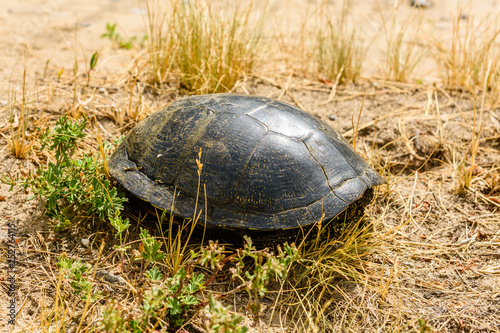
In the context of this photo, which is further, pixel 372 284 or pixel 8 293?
pixel 372 284

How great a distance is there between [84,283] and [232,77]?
8.79 feet

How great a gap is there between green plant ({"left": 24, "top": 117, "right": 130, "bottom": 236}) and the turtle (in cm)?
17

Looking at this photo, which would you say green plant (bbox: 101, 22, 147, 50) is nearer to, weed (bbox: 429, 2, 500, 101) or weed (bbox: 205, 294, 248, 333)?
weed (bbox: 429, 2, 500, 101)

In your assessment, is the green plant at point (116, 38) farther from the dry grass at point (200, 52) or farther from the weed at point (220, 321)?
the weed at point (220, 321)

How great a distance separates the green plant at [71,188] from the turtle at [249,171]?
0.55ft

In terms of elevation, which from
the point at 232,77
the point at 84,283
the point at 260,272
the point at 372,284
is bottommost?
the point at 372,284

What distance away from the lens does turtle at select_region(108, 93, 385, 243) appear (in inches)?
95.0

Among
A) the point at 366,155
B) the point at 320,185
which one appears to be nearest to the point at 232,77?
the point at 366,155

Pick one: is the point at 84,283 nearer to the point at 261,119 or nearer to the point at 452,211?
the point at 261,119

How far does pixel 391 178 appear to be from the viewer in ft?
11.2

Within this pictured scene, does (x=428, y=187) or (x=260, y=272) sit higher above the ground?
(x=260, y=272)

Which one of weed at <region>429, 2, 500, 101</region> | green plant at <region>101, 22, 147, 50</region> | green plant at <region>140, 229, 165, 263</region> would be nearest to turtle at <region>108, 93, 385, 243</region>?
green plant at <region>140, 229, 165, 263</region>

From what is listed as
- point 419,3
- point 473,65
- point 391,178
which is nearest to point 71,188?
point 391,178

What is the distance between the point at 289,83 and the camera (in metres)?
4.49
